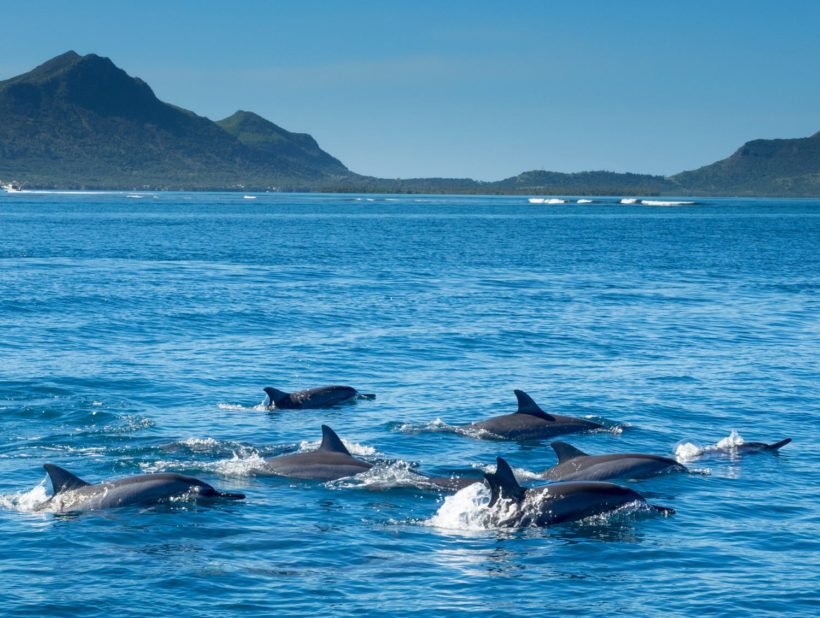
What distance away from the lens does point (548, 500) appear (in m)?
16.8

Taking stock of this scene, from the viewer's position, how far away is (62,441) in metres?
21.9

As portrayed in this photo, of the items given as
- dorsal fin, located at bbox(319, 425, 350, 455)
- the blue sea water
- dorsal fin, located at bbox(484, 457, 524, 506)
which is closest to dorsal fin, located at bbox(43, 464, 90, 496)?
the blue sea water

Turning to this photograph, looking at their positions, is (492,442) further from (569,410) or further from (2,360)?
(2,360)

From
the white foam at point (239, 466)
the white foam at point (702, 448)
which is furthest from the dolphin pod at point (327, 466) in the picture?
the white foam at point (702, 448)

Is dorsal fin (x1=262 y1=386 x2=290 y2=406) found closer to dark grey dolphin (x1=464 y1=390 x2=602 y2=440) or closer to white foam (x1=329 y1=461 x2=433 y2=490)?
dark grey dolphin (x1=464 y1=390 x2=602 y2=440)

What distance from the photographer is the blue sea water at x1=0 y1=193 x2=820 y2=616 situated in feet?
46.8

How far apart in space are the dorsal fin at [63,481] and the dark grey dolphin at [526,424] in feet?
27.2

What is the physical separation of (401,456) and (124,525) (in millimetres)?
5881

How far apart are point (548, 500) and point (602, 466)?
2.72m

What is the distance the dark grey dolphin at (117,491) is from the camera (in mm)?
17109

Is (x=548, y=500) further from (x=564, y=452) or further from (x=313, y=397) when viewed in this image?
(x=313, y=397)

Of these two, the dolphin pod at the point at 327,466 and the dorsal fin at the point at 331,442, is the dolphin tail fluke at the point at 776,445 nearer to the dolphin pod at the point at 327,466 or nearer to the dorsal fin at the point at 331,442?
the dolphin pod at the point at 327,466

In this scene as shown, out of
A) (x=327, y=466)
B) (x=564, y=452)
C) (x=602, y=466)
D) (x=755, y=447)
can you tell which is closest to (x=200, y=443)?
(x=327, y=466)

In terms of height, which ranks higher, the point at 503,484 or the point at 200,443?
the point at 503,484
